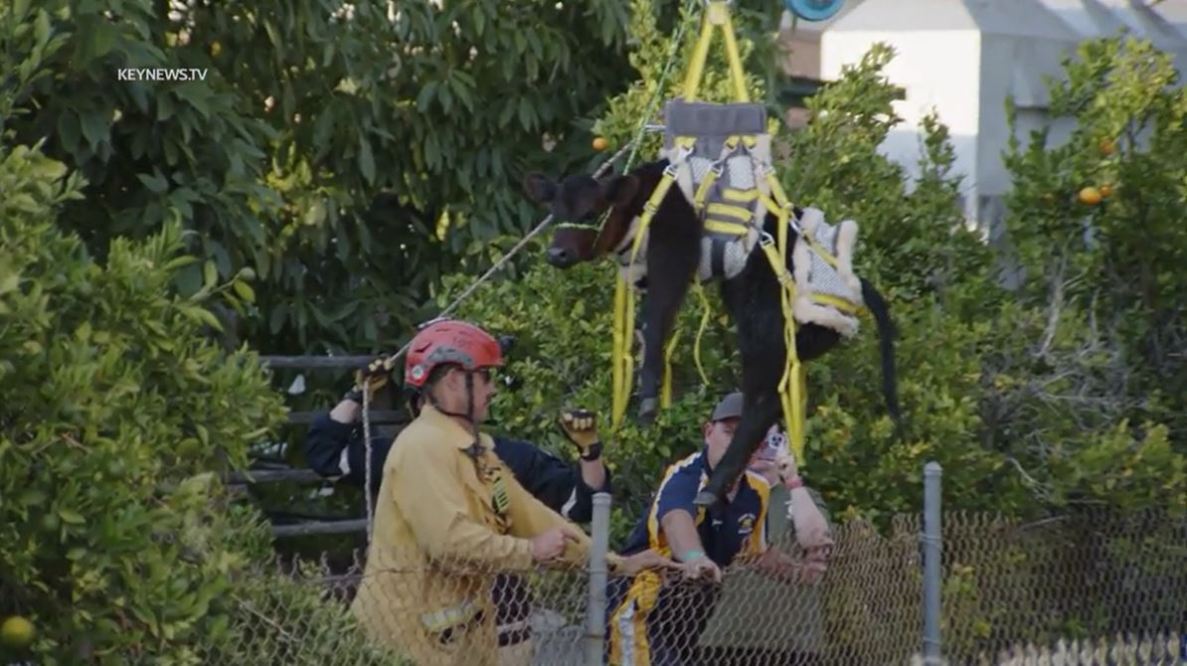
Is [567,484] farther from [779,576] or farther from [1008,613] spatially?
[1008,613]

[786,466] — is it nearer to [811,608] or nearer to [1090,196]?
[811,608]

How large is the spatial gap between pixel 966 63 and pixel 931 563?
5.55m

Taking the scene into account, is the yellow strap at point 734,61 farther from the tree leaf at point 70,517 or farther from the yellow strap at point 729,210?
the tree leaf at point 70,517

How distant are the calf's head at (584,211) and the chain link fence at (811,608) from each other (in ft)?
2.77

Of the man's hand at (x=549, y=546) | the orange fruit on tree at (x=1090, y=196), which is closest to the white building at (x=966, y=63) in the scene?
the orange fruit on tree at (x=1090, y=196)

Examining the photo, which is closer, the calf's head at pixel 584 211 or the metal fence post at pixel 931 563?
the calf's head at pixel 584 211

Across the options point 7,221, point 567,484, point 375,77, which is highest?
point 375,77

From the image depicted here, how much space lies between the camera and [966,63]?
11430mm

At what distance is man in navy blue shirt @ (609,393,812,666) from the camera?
6199mm

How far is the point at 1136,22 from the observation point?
42.3ft

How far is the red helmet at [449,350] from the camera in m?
6.06

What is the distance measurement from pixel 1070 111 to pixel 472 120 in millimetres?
2466

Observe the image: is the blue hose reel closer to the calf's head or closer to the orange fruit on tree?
the calf's head

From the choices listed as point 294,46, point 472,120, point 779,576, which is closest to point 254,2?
point 294,46
